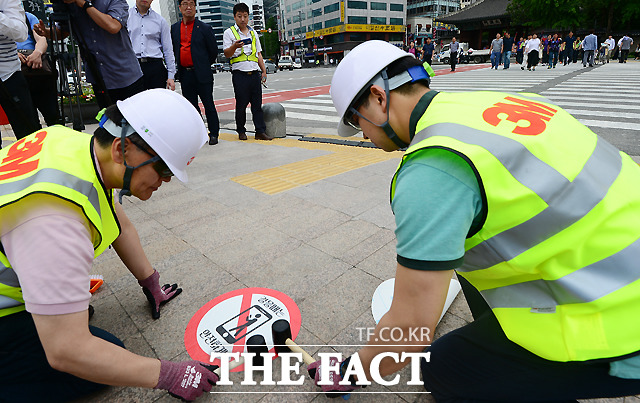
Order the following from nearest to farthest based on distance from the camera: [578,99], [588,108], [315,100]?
[588,108] < [578,99] < [315,100]

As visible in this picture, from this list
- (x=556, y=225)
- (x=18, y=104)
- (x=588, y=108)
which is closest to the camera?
(x=556, y=225)

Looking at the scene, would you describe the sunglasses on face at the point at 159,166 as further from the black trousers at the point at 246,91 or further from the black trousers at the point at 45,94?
the black trousers at the point at 246,91

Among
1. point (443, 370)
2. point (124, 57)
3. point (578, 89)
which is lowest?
point (443, 370)

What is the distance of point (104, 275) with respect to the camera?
2527 millimetres

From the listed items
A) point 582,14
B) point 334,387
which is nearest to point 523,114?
point 334,387

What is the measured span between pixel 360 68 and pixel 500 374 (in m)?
1.21

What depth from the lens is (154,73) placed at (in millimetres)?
5145

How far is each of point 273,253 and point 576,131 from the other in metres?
2.00

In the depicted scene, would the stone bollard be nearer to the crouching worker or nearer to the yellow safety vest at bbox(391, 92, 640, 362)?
the crouching worker

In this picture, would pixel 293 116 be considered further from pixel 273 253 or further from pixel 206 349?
pixel 206 349

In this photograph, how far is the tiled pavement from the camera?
1886 millimetres

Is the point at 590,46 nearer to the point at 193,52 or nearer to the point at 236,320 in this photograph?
the point at 193,52

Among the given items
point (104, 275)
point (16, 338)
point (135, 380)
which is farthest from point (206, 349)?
point (104, 275)

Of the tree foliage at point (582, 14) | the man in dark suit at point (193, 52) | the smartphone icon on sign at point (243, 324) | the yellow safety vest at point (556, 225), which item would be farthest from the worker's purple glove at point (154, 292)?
the tree foliage at point (582, 14)
